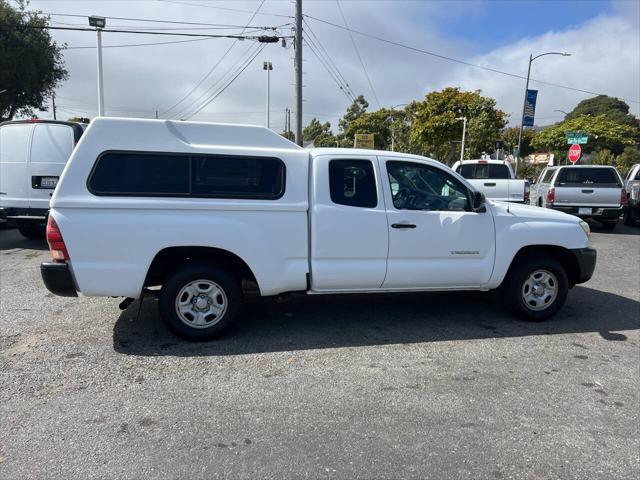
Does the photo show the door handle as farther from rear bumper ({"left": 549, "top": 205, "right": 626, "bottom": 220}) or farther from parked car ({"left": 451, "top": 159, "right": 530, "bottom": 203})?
rear bumper ({"left": 549, "top": 205, "right": 626, "bottom": 220})

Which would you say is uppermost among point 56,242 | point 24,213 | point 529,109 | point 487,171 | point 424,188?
point 529,109

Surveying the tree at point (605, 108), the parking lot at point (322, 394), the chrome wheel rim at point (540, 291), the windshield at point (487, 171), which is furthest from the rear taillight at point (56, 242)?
the tree at point (605, 108)

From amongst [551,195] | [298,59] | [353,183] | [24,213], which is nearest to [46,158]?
[24,213]

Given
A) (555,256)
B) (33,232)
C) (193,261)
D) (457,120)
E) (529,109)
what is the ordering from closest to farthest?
1. (193,261)
2. (555,256)
3. (33,232)
4. (529,109)
5. (457,120)

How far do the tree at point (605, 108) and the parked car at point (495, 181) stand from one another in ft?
218

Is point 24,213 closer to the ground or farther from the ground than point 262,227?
closer to the ground

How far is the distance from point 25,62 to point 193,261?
96.3 feet

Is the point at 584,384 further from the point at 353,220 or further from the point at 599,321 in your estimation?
the point at 353,220

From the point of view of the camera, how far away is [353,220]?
4863 mm

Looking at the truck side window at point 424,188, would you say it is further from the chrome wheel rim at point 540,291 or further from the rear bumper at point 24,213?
the rear bumper at point 24,213

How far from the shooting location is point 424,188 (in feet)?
17.2

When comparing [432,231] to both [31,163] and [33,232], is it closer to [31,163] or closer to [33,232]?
[31,163]

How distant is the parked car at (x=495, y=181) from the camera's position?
13539 mm

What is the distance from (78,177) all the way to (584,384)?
4722 mm
